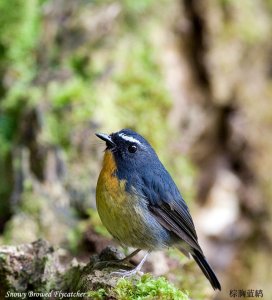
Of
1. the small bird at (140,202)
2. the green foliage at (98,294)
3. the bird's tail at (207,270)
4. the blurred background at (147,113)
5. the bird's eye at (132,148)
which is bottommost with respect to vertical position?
the green foliage at (98,294)

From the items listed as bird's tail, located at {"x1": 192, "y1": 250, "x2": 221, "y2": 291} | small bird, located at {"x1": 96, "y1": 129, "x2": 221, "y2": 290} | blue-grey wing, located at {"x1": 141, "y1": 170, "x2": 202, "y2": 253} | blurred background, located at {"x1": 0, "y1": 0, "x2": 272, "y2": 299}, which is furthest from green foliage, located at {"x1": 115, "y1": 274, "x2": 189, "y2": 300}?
blurred background, located at {"x1": 0, "y1": 0, "x2": 272, "y2": 299}

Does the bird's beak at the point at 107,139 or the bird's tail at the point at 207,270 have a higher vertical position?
the bird's beak at the point at 107,139

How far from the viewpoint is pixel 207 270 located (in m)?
4.60

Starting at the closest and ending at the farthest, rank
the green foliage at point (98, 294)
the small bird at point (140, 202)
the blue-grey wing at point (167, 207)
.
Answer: the green foliage at point (98, 294) → the small bird at point (140, 202) → the blue-grey wing at point (167, 207)

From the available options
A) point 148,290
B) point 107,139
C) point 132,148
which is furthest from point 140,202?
point 148,290

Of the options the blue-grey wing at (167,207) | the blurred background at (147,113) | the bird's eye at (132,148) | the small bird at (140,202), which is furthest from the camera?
the blurred background at (147,113)

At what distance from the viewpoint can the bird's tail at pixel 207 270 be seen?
454 cm

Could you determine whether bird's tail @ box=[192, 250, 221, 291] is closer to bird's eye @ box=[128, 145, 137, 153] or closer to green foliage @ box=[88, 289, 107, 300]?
bird's eye @ box=[128, 145, 137, 153]

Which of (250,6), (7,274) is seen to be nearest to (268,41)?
(250,6)

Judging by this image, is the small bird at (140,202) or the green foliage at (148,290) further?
the small bird at (140,202)

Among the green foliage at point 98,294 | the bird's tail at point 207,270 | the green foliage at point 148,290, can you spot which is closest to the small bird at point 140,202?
the bird's tail at point 207,270

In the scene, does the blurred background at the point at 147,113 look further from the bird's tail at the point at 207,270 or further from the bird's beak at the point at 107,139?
the bird's beak at the point at 107,139

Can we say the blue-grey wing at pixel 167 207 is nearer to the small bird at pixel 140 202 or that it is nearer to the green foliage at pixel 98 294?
the small bird at pixel 140 202

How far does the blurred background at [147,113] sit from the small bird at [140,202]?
82 centimetres
